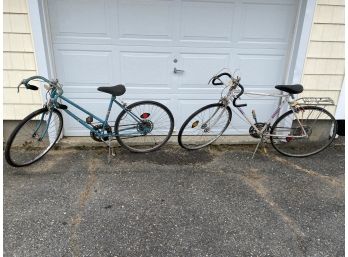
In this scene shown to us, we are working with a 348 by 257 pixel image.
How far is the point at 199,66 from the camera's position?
405 centimetres

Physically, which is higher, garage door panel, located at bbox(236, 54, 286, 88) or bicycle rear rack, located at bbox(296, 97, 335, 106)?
garage door panel, located at bbox(236, 54, 286, 88)

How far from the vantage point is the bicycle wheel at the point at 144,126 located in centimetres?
374

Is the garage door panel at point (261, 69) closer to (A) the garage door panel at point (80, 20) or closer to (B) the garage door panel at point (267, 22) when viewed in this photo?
(B) the garage door panel at point (267, 22)

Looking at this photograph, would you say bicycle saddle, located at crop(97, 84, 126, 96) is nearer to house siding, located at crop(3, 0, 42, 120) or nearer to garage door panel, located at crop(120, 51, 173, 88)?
garage door panel, located at crop(120, 51, 173, 88)

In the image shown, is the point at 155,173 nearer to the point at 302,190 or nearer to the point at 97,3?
the point at 302,190

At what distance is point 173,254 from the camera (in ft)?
7.67

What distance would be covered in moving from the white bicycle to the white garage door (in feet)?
1.17

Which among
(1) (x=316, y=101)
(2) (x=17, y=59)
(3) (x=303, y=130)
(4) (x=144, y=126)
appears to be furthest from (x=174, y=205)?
(2) (x=17, y=59)

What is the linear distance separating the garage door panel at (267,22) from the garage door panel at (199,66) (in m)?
0.40

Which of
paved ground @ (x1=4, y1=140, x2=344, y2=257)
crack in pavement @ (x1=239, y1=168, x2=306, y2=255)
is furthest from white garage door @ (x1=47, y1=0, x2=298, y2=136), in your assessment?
crack in pavement @ (x1=239, y1=168, x2=306, y2=255)

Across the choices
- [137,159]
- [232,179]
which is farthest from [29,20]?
[232,179]

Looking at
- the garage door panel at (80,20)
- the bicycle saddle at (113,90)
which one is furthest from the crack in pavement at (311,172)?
the garage door panel at (80,20)

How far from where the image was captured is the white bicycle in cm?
371

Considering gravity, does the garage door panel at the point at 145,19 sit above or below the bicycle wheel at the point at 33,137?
above
